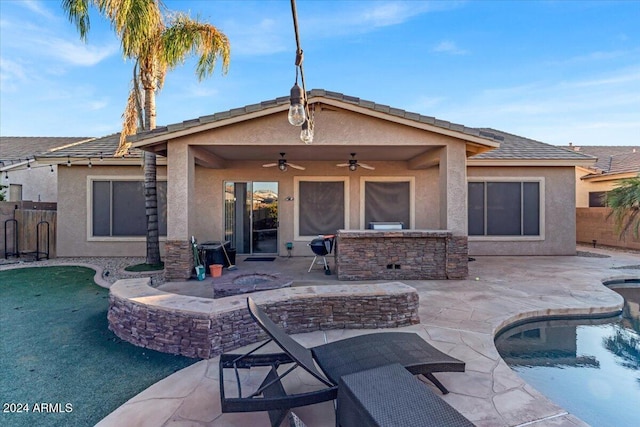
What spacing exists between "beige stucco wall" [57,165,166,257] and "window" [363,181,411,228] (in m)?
7.50

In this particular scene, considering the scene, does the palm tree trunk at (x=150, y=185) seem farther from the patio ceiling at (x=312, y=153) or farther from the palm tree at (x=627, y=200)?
the palm tree at (x=627, y=200)

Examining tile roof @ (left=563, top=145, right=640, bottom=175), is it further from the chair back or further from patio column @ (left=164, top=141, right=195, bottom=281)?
the chair back

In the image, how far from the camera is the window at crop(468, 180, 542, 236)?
39.0ft

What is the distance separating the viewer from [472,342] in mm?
4434

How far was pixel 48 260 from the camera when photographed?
35.9 ft

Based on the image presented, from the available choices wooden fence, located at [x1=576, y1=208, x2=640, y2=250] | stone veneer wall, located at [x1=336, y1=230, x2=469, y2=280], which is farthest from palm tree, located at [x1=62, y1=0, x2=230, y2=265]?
wooden fence, located at [x1=576, y1=208, x2=640, y2=250]

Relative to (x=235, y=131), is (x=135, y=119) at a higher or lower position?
higher

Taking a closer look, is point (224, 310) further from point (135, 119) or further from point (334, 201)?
point (135, 119)

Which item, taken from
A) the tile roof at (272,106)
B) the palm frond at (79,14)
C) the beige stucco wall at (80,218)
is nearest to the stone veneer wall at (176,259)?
the tile roof at (272,106)

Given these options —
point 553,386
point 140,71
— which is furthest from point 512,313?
point 140,71

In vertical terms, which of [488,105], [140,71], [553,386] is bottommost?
[553,386]

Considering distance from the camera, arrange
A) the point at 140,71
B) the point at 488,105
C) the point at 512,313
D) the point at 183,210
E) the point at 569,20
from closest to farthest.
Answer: the point at 512,313
the point at 183,210
the point at 140,71
the point at 569,20
the point at 488,105

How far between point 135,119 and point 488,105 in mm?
16692

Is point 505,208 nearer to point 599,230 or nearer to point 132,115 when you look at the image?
point 599,230
